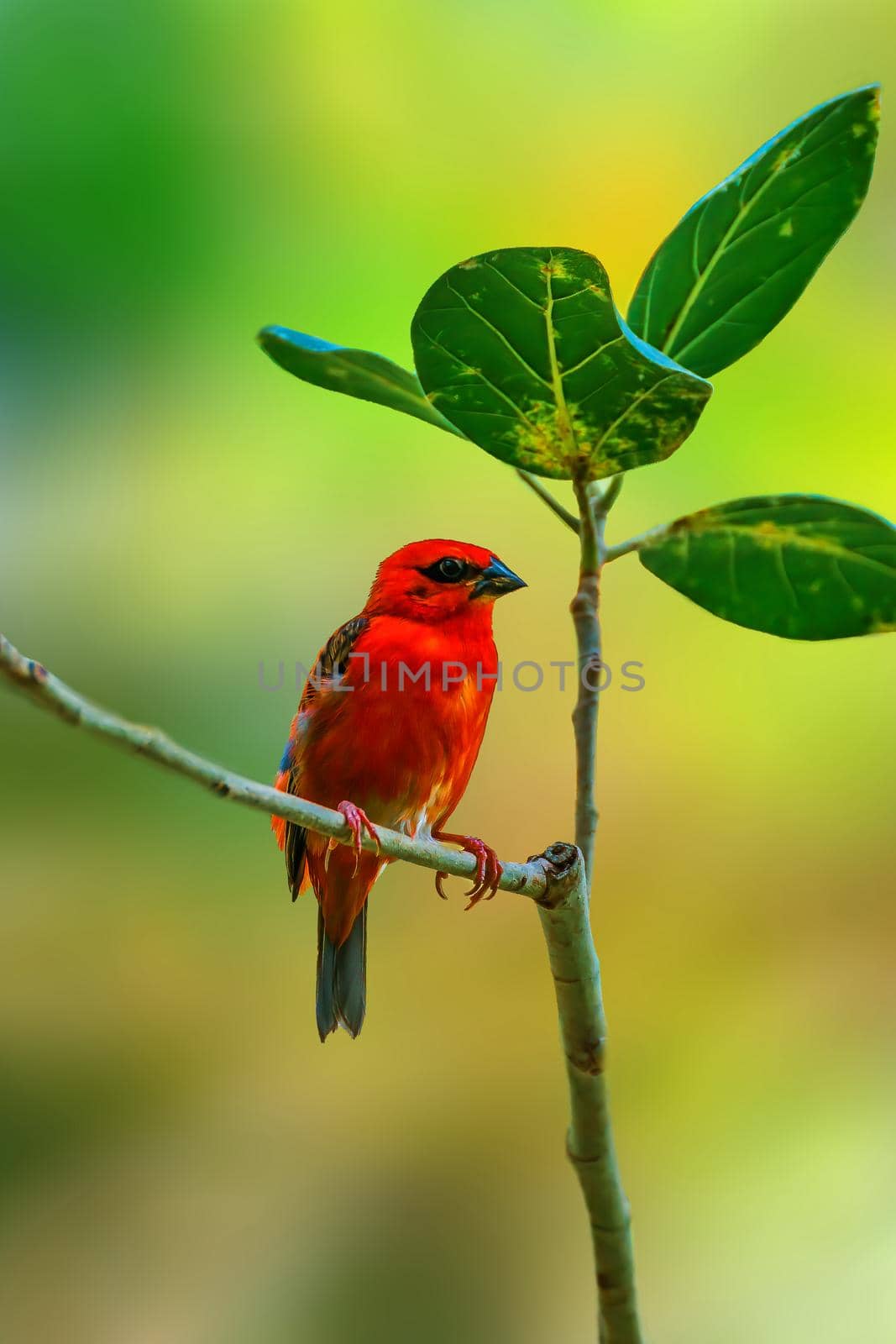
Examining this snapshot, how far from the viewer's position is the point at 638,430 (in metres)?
1.11

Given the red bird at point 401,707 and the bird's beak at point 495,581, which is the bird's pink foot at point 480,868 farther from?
the bird's beak at point 495,581

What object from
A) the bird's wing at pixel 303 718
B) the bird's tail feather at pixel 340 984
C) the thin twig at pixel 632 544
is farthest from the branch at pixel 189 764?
the bird's tail feather at pixel 340 984

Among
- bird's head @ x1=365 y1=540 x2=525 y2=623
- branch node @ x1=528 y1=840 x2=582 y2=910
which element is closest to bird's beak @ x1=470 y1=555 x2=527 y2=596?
bird's head @ x1=365 y1=540 x2=525 y2=623

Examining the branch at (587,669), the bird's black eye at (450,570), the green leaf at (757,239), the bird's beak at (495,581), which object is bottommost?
the branch at (587,669)

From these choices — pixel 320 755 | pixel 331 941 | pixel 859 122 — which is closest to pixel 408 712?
pixel 320 755

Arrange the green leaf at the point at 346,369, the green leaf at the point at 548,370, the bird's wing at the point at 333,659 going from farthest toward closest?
the bird's wing at the point at 333,659 → the green leaf at the point at 346,369 → the green leaf at the point at 548,370

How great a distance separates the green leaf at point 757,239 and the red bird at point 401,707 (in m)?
0.39

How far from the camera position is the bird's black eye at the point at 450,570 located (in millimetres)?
1545

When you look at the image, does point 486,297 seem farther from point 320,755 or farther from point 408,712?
point 320,755

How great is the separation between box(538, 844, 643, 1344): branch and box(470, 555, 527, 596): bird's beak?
1.61 feet

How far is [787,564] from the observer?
123 cm

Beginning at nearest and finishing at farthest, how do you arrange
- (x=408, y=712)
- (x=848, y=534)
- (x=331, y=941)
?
(x=848, y=534) < (x=408, y=712) < (x=331, y=941)

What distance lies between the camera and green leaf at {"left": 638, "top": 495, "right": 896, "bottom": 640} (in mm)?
1188

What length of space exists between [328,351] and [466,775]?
0.67 m
